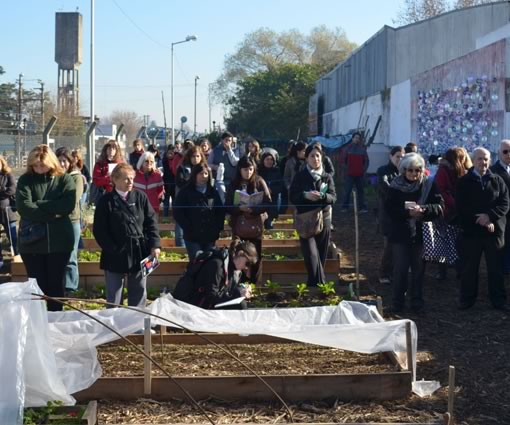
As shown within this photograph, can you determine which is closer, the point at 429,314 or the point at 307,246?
the point at 429,314

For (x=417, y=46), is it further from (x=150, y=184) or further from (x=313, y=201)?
(x=313, y=201)

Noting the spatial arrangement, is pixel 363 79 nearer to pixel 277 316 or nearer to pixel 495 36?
pixel 495 36

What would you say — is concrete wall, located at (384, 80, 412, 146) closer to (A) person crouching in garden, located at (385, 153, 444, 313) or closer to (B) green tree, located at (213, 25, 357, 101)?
(A) person crouching in garden, located at (385, 153, 444, 313)

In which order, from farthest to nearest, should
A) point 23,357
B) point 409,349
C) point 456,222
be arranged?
point 456,222
point 409,349
point 23,357

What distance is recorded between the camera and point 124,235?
795 centimetres

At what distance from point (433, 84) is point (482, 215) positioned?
39.4 ft

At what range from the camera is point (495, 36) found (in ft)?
51.5

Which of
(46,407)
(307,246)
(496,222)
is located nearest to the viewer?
(46,407)

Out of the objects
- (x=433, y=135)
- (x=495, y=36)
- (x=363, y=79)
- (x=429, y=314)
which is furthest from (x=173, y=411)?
(x=363, y=79)

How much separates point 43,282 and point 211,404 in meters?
2.68

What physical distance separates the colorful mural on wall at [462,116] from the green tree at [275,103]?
135 feet

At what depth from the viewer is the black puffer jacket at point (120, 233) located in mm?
7953

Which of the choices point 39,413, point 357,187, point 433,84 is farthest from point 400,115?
point 39,413

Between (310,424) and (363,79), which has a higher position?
(363,79)
